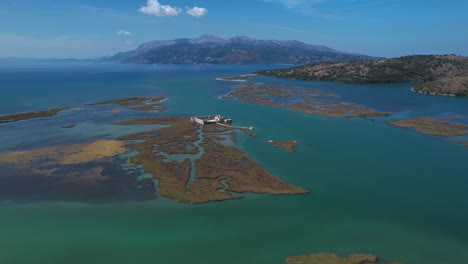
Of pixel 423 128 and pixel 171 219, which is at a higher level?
pixel 423 128

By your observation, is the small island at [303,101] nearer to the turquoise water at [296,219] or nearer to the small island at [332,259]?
the turquoise water at [296,219]

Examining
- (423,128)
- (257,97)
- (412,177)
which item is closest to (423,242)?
(412,177)

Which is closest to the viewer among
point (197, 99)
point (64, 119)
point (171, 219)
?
point (171, 219)

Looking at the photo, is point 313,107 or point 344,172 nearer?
point 344,172

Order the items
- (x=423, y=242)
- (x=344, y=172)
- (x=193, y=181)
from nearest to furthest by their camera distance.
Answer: (x=423, y=242) → (x=193, y=181) → (x=344, y=172)

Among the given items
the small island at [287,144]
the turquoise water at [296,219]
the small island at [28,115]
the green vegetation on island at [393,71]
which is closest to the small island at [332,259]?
the turquoise water at [296,219]

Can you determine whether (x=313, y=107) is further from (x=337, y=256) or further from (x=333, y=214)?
(x=337, y=256)

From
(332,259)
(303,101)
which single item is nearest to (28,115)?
(303,101)
